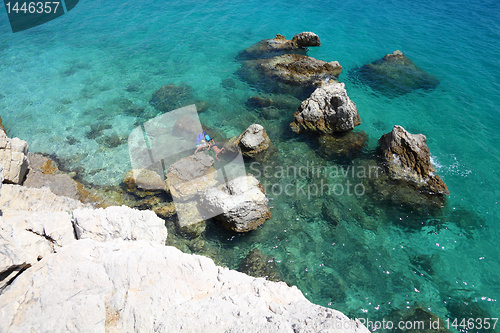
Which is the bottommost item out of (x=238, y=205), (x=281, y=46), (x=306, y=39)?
(x=238, y=205)

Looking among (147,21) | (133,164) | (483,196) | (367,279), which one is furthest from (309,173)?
(147,21)

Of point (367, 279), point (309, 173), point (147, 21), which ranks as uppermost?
point (147, 21)

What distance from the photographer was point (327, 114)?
13.3m

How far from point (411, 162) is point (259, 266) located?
7958mm

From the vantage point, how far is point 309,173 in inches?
465

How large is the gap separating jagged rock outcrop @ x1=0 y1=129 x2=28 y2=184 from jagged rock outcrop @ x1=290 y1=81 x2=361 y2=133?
37.7 feet

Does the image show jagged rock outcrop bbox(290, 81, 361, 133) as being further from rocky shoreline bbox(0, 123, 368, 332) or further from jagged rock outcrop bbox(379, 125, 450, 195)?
rocky shoreline bbox(0, 123, 368, 332)

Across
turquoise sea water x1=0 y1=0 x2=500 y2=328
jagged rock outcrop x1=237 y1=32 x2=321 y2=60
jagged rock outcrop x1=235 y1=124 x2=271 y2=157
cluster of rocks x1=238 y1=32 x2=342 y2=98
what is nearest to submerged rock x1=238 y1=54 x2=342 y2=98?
cluster of rocks x1=238 y1=32 x2=342 y2=98

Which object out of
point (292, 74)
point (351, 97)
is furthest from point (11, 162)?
point (351, 97)

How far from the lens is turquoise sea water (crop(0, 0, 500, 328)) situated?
8.69 m

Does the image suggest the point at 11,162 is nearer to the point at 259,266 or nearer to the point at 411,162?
the point at 259,266

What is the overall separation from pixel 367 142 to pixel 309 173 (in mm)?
3787

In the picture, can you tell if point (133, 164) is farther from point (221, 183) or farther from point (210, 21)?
point (210, 21)

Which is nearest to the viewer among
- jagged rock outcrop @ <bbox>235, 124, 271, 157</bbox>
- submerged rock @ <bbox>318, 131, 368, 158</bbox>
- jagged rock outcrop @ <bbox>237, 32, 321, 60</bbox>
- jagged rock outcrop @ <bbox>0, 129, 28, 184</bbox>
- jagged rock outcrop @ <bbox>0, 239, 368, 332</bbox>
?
jagged rock outcrop @ <bbox>0, 239, 368, 332</bbox>
